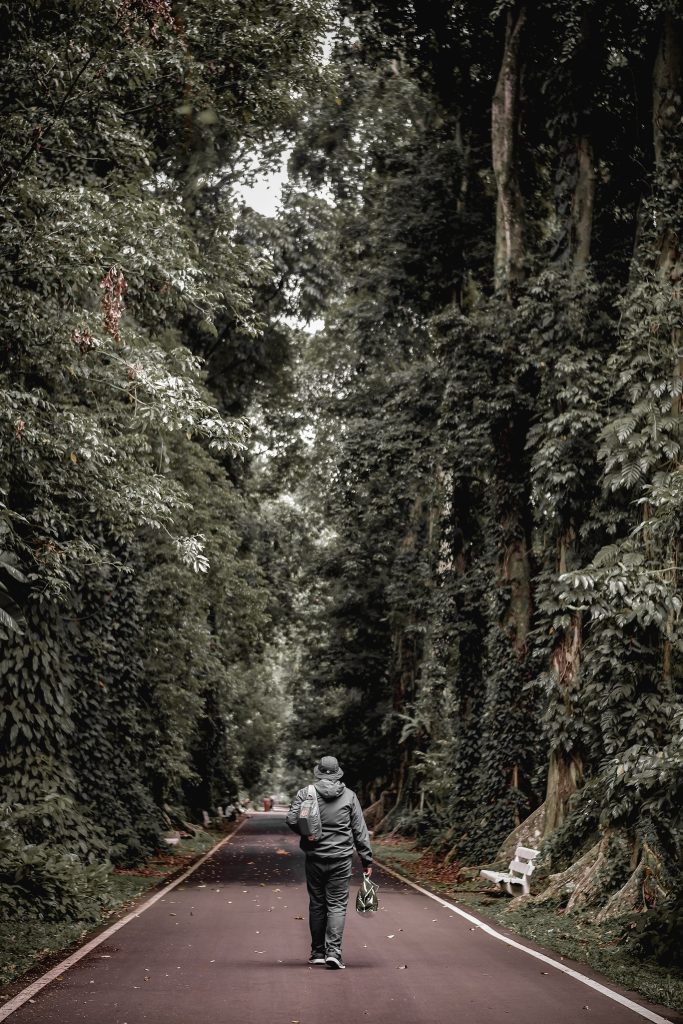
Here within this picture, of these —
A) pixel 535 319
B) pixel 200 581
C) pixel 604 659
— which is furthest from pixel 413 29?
pixel 604 659

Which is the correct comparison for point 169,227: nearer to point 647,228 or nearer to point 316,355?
point 647,228

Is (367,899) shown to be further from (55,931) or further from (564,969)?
(55,931)

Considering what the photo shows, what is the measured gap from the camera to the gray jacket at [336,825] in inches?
361

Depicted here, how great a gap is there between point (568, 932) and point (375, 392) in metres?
18.1

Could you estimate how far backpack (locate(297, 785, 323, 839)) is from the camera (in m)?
9.19

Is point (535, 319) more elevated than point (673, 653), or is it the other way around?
point (535, 319)

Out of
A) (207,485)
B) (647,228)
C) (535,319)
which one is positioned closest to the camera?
(647,228)

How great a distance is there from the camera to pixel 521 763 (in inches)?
755

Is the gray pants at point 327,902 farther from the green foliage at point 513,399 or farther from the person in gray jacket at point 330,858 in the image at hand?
the green foliage at point 513,399

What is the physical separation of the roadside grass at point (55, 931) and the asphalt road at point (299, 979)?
0.37 m

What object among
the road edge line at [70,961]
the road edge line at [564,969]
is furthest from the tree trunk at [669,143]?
the road edge line at [70,961]

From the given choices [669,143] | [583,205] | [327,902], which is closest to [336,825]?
[327,902]

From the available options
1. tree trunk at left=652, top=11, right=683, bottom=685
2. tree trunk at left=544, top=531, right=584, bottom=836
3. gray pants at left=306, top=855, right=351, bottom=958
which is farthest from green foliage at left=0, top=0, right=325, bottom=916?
tree trunk at left=544, top=531, right=584, bottom=836

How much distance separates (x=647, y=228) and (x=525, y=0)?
7777mm
